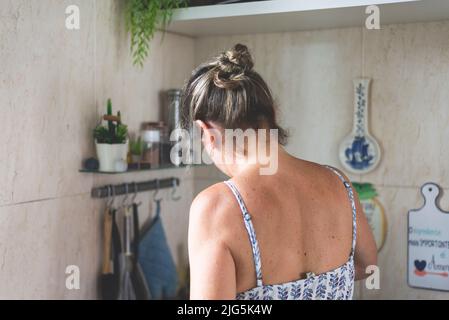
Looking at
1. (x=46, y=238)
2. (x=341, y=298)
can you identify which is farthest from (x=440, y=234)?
(x=46, y=238)

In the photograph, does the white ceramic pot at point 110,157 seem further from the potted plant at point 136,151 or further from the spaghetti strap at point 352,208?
the spaghetti strap at point 352,208

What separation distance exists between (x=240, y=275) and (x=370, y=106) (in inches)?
29.3

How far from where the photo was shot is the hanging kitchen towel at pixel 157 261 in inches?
60.3

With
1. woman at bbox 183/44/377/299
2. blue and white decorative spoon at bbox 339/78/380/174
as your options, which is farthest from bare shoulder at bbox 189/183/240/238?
blue and white decorative spoon at bbox 339/78/380/174

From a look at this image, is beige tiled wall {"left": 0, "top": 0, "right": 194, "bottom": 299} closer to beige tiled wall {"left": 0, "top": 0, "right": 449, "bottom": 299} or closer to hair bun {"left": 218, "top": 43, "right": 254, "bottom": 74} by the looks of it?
beige tiled wall {"left": 0, "top": 0, "right": 449, "bottom": 299}

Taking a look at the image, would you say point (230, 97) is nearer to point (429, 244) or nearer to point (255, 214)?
point (255, 214)

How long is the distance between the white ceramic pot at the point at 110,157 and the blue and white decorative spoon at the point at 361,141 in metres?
0.59

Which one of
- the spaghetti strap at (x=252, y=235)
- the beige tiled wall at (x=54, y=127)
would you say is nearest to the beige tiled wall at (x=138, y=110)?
the beige tiled wall at (x=54, y=127)

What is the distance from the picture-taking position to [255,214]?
935mm

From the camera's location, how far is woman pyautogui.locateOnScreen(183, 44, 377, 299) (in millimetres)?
919

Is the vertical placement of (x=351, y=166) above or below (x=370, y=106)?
below

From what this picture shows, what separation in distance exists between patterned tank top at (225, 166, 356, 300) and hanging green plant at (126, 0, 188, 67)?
610 millimetres
